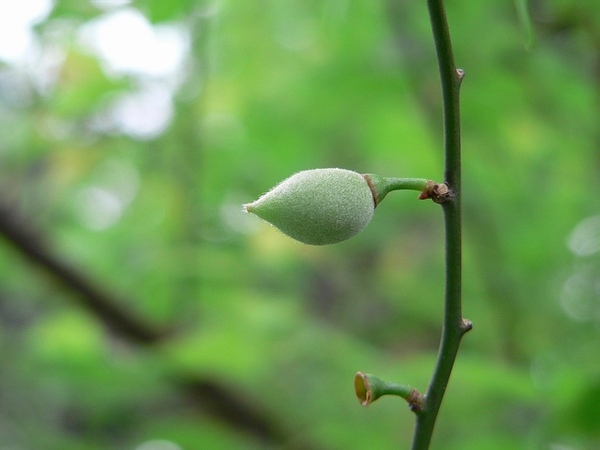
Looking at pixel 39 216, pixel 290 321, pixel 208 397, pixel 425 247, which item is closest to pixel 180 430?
pixel 208 397

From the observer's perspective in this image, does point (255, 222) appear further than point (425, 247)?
No

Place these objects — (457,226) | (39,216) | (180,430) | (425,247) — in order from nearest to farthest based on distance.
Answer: (457,226) < (180,430) < (39,216) < (425,247)

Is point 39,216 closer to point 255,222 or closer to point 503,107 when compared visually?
point 255,222

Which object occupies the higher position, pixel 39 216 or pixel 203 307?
pixel 39 216

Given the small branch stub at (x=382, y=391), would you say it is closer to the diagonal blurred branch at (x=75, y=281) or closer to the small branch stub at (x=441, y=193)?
the small branch stub at (x=441, y=193)

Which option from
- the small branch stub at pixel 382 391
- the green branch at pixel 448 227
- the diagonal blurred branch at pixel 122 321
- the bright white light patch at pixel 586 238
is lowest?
the small branch stub at pixel 382 391

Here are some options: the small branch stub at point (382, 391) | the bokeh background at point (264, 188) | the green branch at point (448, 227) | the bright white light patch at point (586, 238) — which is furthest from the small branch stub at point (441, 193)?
the bright white light patch at point (586, 238)

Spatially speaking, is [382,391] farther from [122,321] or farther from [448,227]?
[122,321]

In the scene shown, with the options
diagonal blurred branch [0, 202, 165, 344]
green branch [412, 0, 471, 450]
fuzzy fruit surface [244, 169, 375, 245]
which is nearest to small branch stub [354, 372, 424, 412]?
green branch [412, 0, 471, 450]

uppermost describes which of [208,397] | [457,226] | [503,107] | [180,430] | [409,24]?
[409,24]
